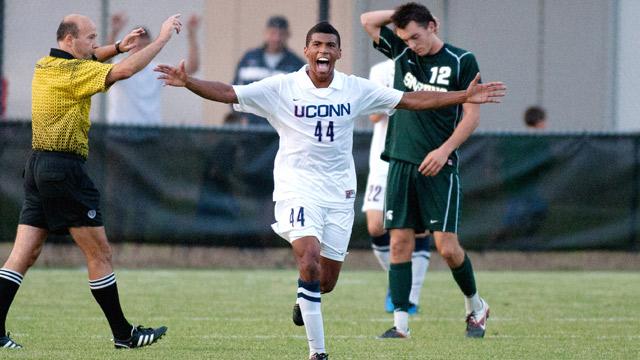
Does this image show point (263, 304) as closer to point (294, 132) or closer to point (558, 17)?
point (294, 132)

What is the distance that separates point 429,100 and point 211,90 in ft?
4.66

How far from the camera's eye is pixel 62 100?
25.9 feet

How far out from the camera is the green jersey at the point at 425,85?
917 cm

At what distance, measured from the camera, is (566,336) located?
905 cm

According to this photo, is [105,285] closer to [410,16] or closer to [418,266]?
[410,16]

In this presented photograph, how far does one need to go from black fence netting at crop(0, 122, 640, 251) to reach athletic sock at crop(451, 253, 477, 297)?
5826 mm

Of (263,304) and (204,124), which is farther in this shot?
(204,124)

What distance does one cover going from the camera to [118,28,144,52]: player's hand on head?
8.13 metres

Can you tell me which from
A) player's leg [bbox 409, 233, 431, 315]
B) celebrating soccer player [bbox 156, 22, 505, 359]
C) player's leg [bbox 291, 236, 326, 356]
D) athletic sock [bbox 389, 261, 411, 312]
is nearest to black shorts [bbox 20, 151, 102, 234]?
celebrating soccer player [bbox 156, 22, 505, 359]

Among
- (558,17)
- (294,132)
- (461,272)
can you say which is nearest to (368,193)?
(461,272)

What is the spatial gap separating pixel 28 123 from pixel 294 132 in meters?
7.51

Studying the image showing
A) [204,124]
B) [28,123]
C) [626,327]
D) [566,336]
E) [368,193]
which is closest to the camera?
[566,336]

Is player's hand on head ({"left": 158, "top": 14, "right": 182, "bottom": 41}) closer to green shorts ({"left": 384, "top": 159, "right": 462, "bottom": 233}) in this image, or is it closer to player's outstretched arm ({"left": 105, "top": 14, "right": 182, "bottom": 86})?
player's outstretched arm ({"left": 105, "top": 14, "right": 182, "bottom": 86})

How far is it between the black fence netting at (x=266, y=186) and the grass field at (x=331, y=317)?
59cm
